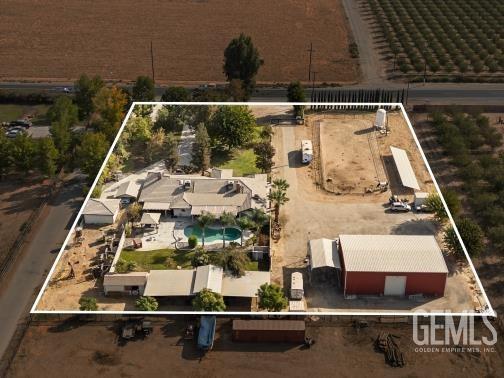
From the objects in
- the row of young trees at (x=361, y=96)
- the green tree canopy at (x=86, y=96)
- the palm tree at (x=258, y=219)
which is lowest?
the palm tree at (x=258, y=219)

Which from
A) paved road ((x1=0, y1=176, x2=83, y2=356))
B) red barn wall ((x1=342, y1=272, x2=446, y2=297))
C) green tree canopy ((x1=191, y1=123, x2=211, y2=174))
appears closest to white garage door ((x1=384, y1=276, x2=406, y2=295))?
red barn wall ((x1=342, y1=272, x2=446, y2=297))

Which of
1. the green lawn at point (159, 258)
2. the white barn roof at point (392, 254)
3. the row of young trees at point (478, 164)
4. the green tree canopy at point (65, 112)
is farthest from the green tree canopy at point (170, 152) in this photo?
the row of young trees at point (478, 164)

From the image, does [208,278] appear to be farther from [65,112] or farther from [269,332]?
[65,112]

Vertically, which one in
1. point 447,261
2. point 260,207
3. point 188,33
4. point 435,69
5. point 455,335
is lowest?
point 455,335

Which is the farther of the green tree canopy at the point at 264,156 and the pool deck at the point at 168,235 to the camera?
the green tree canopy at the point at 264,156

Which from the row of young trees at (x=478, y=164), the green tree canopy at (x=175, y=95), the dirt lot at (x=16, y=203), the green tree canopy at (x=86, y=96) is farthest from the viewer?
the green tree canopy at (x=175, y=95)

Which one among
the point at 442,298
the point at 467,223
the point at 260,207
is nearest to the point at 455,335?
the point at 442,298

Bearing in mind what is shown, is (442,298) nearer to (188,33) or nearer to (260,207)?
(260,207)

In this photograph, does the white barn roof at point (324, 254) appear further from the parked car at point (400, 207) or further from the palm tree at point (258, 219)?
the parked car at point (400, 207)
